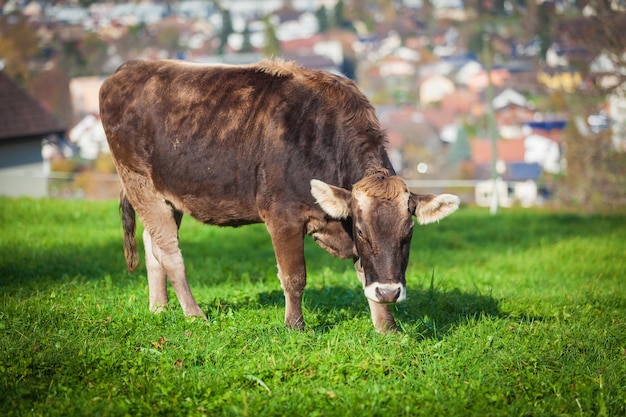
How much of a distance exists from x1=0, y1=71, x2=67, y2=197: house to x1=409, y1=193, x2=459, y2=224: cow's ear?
29249 mm

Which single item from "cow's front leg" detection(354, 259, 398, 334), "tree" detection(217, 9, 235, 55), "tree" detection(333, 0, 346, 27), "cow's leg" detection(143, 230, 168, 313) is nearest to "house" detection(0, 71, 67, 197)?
"cow's leg" detection(143, 230, 168, 313)

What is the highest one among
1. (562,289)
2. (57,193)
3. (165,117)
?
(165,117)

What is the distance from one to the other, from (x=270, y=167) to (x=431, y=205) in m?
1.51

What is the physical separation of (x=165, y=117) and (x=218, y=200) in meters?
1.03

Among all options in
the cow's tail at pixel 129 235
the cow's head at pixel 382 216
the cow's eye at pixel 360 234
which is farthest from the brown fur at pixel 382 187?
the cow's tail at pixel 129 235

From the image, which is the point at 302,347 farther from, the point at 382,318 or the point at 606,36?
the point at 606,36

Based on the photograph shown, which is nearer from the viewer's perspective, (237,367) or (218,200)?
(237,367)

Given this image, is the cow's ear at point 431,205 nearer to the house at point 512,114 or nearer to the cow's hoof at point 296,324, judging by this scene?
the cow's hoof at point 296,324

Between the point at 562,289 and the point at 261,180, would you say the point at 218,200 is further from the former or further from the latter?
the point at 562,289

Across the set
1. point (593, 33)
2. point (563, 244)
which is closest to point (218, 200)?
point (563, 244)

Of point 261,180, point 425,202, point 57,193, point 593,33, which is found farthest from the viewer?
point 57,193

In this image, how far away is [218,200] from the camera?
802cm

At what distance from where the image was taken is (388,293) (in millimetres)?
6754

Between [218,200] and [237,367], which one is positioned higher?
[218,200]
